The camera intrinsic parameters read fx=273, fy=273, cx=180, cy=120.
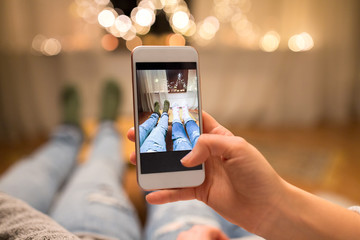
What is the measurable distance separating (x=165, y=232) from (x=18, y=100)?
1.70m

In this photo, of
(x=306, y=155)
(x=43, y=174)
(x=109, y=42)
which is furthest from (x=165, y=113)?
(x=109, y=42)

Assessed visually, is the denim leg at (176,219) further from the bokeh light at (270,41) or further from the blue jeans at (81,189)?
the bokeh light at (270,41)

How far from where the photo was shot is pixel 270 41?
1.95 m

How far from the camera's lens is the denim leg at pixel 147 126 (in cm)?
38

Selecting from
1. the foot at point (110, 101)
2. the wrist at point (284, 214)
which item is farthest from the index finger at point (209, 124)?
the foot at point (110, 101)

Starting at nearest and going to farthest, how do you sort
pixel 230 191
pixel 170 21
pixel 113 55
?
pixel 230 191, pixel 170 21, pixel 113 55

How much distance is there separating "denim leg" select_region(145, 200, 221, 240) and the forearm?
193 millimetres

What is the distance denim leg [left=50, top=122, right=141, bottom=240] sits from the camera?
0.52 metres

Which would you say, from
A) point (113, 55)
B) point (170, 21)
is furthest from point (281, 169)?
point (113, 55)

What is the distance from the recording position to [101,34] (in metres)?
1.82

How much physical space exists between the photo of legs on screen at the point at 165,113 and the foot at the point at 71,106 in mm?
1010

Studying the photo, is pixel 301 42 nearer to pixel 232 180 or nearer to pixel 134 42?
pixel 134 42

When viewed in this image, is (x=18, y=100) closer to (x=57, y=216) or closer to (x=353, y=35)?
(x=57, y=216)

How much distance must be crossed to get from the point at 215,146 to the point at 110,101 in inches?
46.4
